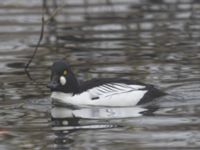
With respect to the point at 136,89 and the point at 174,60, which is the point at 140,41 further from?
the point at 136,89

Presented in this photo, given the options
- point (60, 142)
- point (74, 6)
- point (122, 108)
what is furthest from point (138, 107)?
point (74, 6)

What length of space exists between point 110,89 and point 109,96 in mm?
112

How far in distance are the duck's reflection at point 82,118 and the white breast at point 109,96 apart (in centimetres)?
16

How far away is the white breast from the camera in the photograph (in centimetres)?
1495

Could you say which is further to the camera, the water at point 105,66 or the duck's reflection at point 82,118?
the duck's reflection at point 82,118

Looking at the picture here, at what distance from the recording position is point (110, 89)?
15.0 metres

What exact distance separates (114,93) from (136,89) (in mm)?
368

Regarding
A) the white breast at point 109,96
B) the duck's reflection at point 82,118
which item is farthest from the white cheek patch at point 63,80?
the duck's reflection at point 82,118

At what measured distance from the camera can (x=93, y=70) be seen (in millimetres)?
17812

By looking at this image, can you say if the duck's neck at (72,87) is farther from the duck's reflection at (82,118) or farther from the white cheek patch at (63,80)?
the duck's reflection at (82,118)

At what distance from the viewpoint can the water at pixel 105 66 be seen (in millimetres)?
12648

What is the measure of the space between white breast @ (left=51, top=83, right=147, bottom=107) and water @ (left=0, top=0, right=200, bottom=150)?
0.92 feet

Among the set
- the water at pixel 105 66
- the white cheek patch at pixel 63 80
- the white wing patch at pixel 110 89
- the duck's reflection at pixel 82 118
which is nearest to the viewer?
the water at pixel 105 66

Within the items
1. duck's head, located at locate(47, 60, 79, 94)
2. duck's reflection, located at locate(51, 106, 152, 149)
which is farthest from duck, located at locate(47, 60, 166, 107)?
duck's reflection, located at locate(51, 106, 152, 149)
